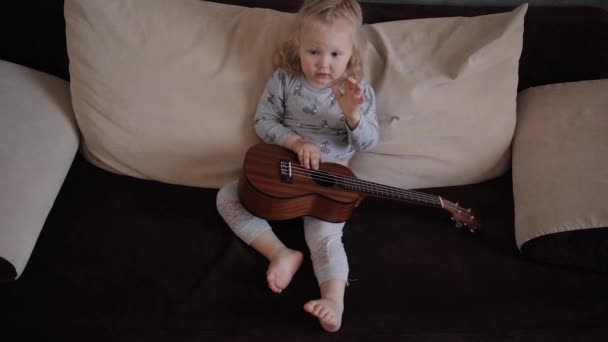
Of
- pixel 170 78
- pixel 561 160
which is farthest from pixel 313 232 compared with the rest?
pixel 561 160

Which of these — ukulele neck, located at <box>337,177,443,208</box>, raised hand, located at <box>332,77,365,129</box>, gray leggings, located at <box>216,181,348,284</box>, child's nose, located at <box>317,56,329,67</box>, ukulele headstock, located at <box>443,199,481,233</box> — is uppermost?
child's nose, located at <box>317,56,329,67</box>

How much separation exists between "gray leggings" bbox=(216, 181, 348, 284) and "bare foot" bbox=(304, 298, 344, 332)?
76mm

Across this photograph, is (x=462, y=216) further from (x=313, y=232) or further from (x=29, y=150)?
(x=29, y=150)

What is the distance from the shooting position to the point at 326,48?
4.10 feet

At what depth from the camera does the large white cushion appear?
3.85ft

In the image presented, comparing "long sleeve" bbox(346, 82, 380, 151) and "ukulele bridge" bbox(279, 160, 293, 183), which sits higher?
"long sleeve" bbox(346, 82, 380, 151)

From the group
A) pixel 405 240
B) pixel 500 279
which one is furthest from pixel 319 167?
pixel 500 279

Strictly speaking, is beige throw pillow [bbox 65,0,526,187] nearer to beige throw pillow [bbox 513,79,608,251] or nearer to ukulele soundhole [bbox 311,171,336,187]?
beige throw pillow [bbox 513,79,608,251]

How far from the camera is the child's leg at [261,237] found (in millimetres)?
1220

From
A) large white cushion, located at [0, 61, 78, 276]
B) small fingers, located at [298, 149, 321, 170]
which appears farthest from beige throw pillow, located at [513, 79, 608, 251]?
large white cushion, located at [0, 61, 78, 276]

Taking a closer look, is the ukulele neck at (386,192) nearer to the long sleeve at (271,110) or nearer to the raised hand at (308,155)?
the raised hand at (308,155)

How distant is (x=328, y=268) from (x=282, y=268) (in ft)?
0.36

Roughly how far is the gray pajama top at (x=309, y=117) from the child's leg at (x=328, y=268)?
0.70 feet

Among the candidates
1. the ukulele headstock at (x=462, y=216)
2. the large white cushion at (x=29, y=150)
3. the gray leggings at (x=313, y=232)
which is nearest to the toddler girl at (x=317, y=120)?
the gray leggings at (x=313, y=232)
